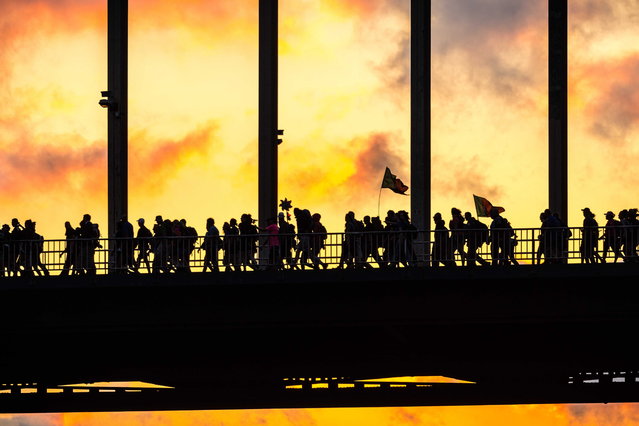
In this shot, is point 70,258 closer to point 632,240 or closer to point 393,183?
point 393,183

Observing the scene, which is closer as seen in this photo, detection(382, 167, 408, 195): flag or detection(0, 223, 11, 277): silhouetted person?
detection(0, 223, 11, 277): silhouetted person

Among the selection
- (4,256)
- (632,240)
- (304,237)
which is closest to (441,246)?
(304,237)

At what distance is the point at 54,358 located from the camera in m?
65.1

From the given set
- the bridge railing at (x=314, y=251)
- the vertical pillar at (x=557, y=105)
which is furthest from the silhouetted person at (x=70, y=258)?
the vertical pillar at (x=557, y=105)

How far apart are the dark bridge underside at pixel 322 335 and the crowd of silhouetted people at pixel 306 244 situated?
410 millimetres

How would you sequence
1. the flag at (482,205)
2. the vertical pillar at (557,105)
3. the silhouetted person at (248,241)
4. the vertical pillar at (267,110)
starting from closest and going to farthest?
1. the silhouetted person at (248,241)
2. the flag at (482,205)
3. the vertical pillar at (557,105)
4. the vertical pillar at (267,110)

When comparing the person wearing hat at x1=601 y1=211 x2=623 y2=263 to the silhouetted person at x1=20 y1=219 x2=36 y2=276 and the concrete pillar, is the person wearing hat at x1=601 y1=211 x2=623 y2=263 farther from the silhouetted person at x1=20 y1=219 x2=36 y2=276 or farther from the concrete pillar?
the concrete pillar

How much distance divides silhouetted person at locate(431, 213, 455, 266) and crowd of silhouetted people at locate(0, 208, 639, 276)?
0.08ft

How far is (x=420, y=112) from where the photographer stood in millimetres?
66750

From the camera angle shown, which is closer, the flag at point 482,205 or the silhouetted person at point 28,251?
the silhouetted person at point 28,251

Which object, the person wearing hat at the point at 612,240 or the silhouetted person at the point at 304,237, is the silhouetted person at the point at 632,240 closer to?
the person wearing hat at the point at 612,240

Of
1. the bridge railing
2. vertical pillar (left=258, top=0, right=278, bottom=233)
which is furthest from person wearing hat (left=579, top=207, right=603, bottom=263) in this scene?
vertical pillar (left=258, top=0, right=278, bottom=233)

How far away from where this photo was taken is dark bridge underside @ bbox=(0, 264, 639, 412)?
180 feet

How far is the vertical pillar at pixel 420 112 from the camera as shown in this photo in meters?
66.4
